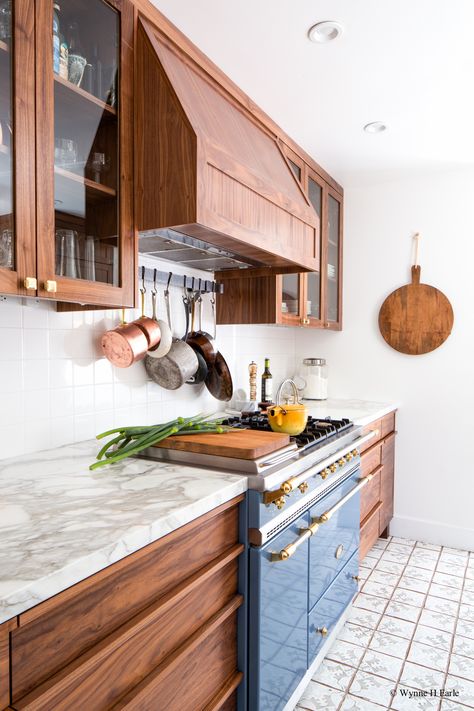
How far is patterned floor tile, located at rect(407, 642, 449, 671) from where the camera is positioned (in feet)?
6.56

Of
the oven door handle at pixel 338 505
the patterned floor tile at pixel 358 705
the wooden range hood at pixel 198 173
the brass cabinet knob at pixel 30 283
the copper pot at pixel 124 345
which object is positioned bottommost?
the patterned floor tile at pixel 358 705

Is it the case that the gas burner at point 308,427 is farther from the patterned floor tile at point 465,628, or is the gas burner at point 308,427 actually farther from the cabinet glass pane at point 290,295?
the patterned floor tile at point 465,628

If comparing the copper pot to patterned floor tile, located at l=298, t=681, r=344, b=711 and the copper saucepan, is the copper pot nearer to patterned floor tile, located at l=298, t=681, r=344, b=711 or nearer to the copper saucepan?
the copper saucepan

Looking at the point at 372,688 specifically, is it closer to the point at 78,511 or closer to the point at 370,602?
the point at 370,602

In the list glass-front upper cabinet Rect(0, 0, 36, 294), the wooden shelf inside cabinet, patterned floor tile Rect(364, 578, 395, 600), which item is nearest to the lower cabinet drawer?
patterned floor tile Rect(364, 578, 395, 600)

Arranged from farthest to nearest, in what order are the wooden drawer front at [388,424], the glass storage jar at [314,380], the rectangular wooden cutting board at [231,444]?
the glass storage jar at [314,380] < the wooden drawer front at [388,424] < the rectangular wooden cutting board at [231,444]

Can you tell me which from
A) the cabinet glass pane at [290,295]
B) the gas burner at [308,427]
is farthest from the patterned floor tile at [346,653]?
the cabinet glass pane at [290,295]

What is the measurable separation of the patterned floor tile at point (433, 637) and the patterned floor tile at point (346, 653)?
29 centimetres

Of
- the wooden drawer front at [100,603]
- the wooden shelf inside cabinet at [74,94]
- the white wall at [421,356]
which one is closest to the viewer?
the wooden drawer front at [100,603]

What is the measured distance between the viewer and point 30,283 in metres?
1.20

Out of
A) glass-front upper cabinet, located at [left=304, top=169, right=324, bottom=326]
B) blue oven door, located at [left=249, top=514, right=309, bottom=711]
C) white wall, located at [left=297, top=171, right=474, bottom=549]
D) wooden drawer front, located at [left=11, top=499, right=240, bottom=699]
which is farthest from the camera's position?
white wall, located at [left=297, top=171, right=474, bottom=549]

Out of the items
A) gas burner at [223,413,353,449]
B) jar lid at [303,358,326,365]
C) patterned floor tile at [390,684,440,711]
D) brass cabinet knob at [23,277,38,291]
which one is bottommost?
patterned floor tile at [390,684,440,711]

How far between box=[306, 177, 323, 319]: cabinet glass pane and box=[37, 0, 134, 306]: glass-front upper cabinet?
5.22 feet

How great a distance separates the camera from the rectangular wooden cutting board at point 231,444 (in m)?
1.53
